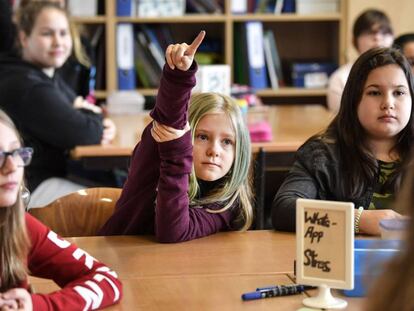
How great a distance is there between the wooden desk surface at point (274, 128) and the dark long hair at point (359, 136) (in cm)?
67

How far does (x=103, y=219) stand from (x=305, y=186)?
1.82 ft

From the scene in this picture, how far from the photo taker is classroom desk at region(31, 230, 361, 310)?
1.64 meters

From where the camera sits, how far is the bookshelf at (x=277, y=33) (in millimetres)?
5301

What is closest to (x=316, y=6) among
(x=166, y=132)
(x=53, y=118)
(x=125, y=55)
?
(x=125, y=55)

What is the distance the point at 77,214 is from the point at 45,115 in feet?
3.89

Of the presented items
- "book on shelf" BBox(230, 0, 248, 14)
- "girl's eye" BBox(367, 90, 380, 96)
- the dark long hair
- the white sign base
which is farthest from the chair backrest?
"book on shelf" BBox(230, 0, 248, 14)

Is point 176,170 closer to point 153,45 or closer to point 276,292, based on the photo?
point 276,292

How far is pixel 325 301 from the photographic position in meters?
1.58

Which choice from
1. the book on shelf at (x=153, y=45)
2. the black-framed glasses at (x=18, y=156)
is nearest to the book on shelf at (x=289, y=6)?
the book on shelf at (x=153, y=45)

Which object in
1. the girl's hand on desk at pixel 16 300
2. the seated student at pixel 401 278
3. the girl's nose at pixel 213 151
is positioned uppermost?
the seated student at pixel 401 278

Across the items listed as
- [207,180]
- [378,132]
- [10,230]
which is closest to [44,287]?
[10,230]

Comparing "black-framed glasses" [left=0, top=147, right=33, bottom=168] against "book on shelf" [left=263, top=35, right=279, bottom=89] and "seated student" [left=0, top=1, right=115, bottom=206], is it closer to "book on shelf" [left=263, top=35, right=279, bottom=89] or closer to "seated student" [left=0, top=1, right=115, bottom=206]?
"seated student" [left=0, top=1, right=115, bottom=206]

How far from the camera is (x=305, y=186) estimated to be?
7.55ft

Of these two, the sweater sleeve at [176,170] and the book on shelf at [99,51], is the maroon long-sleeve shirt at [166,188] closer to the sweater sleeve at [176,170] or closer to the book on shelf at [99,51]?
the sweater sleeve at [176,170]
